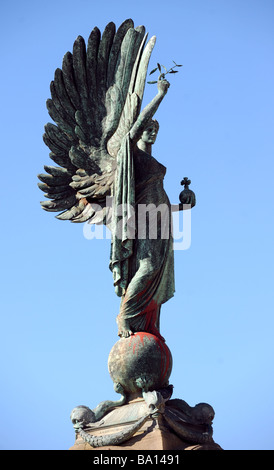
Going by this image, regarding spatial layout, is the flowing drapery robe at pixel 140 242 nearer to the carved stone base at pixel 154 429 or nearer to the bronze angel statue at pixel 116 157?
the bronze angel statue at pixel 116 157

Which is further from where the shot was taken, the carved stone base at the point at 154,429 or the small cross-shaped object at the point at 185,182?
the small cross-shaped object at the point at 185,182

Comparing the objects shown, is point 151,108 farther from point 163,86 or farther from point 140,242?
point 140,242

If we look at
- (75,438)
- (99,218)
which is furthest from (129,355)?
(99,218)

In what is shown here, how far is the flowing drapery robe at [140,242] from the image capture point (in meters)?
12.5

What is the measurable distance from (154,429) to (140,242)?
118 inches

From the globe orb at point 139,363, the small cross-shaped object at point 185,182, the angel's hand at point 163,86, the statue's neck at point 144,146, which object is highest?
the angel's hand at point 163,86

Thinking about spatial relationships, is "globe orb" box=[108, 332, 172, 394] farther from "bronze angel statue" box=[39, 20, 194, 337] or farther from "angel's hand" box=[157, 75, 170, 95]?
"angel's hand" box=[157, 75, 170, 95]

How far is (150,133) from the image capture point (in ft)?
44.4

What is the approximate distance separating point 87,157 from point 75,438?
4.58 meters

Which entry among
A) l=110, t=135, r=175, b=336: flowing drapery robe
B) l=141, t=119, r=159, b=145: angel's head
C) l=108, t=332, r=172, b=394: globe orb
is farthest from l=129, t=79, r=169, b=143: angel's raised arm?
l=108, t=332, r=172, b=394: globe orb

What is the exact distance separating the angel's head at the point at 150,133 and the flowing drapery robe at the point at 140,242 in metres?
0.46

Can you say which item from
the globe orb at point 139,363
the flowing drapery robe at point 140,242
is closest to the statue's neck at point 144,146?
the flowing drapery robe at point 140,242

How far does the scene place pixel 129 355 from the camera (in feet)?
39.5
